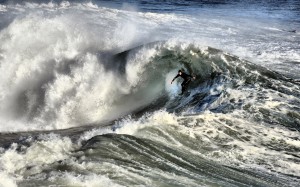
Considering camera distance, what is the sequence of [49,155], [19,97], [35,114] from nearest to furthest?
[49,155] → [35,114] → [19,97]

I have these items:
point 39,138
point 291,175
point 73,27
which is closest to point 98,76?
point 73,27

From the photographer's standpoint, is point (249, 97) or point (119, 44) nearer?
point (249, 97)

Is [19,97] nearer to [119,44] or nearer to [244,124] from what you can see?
[119,44]

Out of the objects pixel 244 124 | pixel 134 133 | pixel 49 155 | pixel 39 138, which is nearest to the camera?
pixel 49 155

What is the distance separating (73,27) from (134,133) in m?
12.4

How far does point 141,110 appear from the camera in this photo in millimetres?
16797

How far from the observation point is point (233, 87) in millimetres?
16828

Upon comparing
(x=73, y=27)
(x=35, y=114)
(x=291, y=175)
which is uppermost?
(x=73, y=27)

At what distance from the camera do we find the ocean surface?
9414 mm

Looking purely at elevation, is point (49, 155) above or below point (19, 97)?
above

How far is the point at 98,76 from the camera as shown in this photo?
61.5 feet

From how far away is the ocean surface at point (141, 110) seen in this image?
30.9 feet

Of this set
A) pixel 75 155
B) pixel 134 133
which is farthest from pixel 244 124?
pixel 75 155

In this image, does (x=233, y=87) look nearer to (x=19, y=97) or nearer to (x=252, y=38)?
(x=19, y=97)
